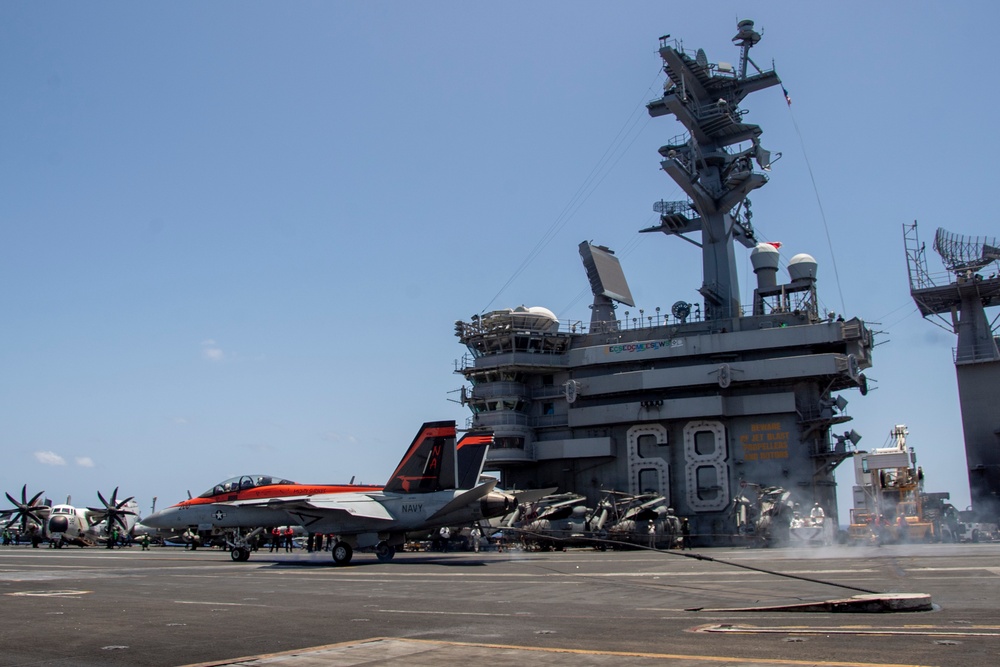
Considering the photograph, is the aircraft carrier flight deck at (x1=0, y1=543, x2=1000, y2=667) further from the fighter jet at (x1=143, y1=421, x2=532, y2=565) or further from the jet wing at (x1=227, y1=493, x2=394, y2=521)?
the fighter jet at (x1=143, y1=421, x2=532, y2=565)

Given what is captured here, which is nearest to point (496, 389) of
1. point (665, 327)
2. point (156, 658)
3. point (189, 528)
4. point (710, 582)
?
point (665, 327)

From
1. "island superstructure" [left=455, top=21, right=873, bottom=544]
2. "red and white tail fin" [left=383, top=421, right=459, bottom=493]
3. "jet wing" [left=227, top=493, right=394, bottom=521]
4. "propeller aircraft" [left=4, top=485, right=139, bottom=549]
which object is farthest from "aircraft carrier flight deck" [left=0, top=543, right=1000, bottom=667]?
"propeller aircraft" [left=4, top=485, right=139, bottom=549]

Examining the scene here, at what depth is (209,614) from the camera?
14.9 meters

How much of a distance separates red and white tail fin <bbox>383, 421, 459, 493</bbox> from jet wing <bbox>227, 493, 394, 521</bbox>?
1.23m

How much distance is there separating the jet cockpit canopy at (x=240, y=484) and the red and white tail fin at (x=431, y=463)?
653 cm

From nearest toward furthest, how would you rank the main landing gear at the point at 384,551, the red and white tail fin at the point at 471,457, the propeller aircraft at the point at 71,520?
the main landing gear at the point at 384,551
the red and white tail fin at the point at 471,457
the propeller aircraft at the point at 71,520

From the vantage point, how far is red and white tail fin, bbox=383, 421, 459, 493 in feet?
100

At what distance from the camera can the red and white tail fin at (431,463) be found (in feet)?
100

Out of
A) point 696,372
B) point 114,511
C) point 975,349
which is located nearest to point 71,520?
point 114,511

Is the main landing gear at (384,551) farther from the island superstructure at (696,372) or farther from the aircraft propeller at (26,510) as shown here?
the aircraft propeller at (26,510)

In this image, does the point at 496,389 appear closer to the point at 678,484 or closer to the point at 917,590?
the point at 678,484

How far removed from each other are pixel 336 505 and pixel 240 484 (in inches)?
240

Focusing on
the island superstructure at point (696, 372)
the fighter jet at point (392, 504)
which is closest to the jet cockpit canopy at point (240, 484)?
the fighter jet at point (392, 504)

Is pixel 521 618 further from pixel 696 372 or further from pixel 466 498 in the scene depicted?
pixel 696 372
